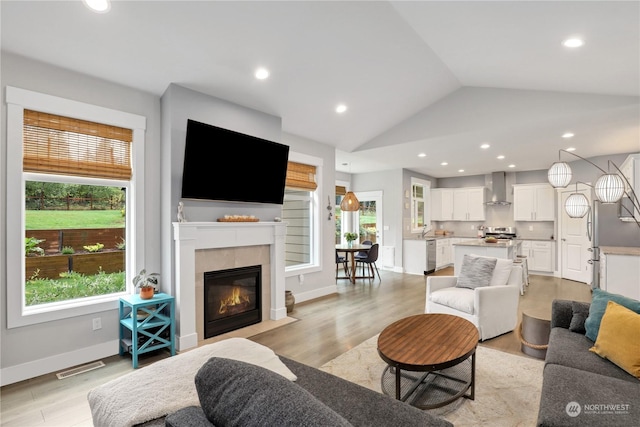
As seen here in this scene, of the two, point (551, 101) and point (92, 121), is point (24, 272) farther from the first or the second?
point (551, 101)

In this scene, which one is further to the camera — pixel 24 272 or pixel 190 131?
pixel 190 131

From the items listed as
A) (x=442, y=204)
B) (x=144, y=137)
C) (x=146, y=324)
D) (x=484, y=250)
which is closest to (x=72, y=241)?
(x=146, y=324)

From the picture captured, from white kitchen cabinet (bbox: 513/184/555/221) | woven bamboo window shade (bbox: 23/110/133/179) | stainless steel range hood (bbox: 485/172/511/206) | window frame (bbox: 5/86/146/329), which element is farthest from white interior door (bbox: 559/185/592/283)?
woven bamboo window shade (bbox: 23/110/133/179)

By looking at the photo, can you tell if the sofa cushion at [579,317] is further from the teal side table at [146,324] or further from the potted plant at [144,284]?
the potted plant at [144,284]

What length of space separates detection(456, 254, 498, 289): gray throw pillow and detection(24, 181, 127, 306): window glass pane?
3904mm

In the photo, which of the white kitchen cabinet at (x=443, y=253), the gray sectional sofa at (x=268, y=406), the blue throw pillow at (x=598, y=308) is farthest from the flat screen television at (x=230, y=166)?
the white kitchen cabinet at (x=443, y=253)

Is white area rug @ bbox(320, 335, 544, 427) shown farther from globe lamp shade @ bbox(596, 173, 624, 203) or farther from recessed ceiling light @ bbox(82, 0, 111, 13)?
recessed ceiling light @ bbox(82, 0, 111, 13)

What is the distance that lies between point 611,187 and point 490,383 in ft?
8.11

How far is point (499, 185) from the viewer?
27.5ft

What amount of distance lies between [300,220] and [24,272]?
11.8ft

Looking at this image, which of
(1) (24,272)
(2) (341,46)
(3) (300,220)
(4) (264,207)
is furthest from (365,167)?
(1) (24,272)

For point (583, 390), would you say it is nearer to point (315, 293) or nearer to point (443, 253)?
point (315, 293)

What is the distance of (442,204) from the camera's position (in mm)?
9602

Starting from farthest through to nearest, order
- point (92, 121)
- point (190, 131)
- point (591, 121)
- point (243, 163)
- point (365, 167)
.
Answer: point (365, 167) → point (591, 121) → point (243, 163) → point (190, 131) → point (92, 121)
